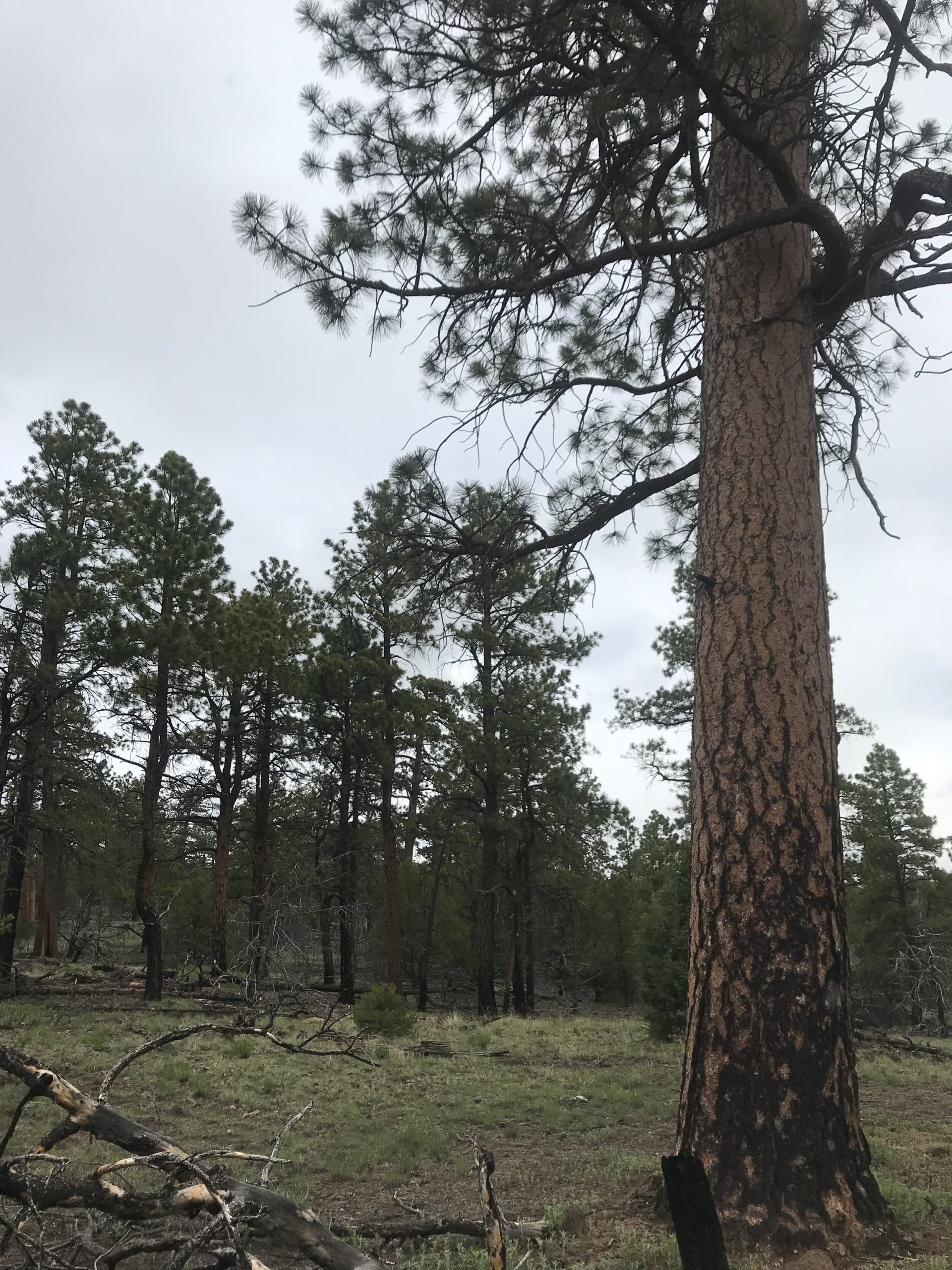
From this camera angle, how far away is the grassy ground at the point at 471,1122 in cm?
386

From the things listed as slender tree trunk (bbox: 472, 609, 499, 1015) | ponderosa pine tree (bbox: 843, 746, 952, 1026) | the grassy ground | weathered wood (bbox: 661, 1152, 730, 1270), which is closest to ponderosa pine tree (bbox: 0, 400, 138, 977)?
the grassy ground

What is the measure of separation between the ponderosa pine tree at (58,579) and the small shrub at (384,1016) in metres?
6.18

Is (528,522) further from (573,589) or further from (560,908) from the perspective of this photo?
(560,908)

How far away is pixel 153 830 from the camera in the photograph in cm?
1678

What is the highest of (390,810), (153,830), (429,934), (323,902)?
(390,810)

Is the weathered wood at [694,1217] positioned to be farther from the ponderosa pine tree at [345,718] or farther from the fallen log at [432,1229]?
the ponderosa pine tree at [345,718]

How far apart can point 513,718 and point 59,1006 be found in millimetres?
10754

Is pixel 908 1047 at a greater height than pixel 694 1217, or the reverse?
pixel 694 1217

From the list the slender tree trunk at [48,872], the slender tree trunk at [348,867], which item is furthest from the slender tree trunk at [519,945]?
the slender tree trunk at [48,872]

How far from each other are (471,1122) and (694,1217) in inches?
241

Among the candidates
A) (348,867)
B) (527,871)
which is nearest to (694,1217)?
(348,867)

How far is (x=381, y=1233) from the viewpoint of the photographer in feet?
11.8

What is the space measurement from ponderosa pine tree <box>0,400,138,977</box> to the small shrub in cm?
618

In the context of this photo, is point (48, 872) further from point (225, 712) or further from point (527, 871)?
point (527, 871)
